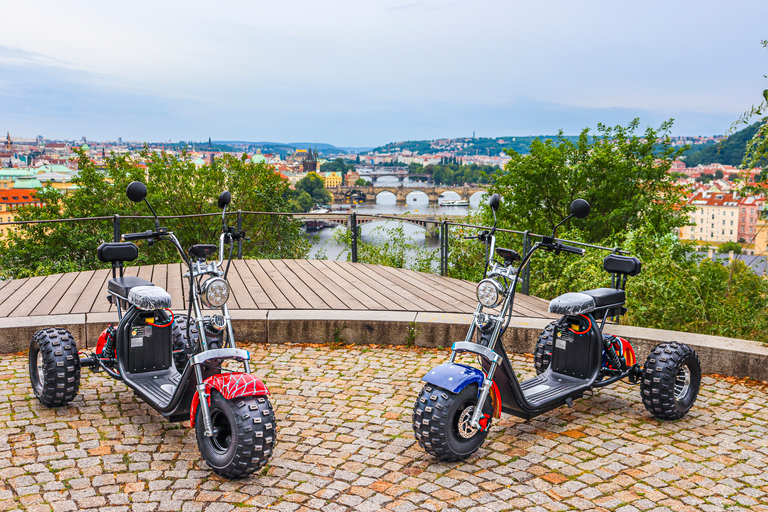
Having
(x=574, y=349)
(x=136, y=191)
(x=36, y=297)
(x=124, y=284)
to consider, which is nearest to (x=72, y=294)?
(x=36, y=297)

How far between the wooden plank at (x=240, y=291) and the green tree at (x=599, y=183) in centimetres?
1361

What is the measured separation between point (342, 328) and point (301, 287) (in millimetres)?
1526

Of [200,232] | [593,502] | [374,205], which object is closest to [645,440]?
[593,502]

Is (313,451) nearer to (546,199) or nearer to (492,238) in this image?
(492,238)

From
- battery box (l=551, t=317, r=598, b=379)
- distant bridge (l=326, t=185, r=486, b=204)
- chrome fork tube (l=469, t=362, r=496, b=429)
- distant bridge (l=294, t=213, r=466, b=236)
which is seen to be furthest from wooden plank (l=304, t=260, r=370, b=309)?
distant bridge (l=326, t=185, r=486, b=204)

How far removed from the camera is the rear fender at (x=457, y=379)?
3.43 metres

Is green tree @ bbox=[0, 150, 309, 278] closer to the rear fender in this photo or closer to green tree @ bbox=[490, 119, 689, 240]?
the rear fender

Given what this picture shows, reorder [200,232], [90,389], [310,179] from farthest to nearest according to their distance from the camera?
[310,179] → [200,232] → [90,389]

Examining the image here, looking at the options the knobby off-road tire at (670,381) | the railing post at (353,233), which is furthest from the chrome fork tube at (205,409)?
the railing post at (353,233)

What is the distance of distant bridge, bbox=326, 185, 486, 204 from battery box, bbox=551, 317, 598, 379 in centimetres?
6181

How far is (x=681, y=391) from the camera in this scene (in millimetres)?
4234

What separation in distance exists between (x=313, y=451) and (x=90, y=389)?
193cm

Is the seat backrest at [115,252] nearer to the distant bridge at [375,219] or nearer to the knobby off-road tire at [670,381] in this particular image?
the knobby off-road tire at [670,381]

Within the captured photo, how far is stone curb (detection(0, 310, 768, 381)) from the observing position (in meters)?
5.37
